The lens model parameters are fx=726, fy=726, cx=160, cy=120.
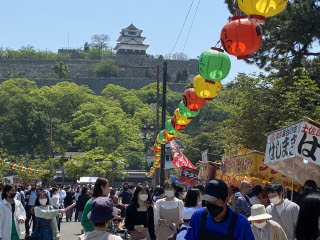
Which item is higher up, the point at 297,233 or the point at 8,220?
the point at 297,233

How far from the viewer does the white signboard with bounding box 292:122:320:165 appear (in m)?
9.43

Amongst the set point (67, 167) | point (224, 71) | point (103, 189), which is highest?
point (224, 71)

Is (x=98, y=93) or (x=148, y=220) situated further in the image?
(x=98, y=93)

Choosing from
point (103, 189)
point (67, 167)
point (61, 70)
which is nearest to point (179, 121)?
point (103, 189)

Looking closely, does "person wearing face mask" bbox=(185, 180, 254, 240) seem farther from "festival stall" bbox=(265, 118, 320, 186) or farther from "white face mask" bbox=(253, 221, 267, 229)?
"festival stall" bbox=(265, 118, 320, 186)

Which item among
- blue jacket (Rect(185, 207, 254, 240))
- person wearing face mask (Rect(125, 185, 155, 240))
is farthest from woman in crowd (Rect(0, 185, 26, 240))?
blue jacket (Rect(185, 207, 254, 240))

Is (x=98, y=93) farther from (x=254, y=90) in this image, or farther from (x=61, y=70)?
(x=254, y=90)

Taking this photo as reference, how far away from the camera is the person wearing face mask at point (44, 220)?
35.0 ft

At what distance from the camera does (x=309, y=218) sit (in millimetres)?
4375

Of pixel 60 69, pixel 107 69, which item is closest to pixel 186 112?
pixel 107 69

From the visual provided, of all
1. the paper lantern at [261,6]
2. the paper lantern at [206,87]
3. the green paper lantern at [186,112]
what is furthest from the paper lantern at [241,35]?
the green paper lantern at [186,112]

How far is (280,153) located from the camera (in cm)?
1087

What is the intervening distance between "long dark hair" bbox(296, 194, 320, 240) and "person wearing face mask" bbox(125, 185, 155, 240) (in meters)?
5.07

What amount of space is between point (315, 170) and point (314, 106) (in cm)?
1124
